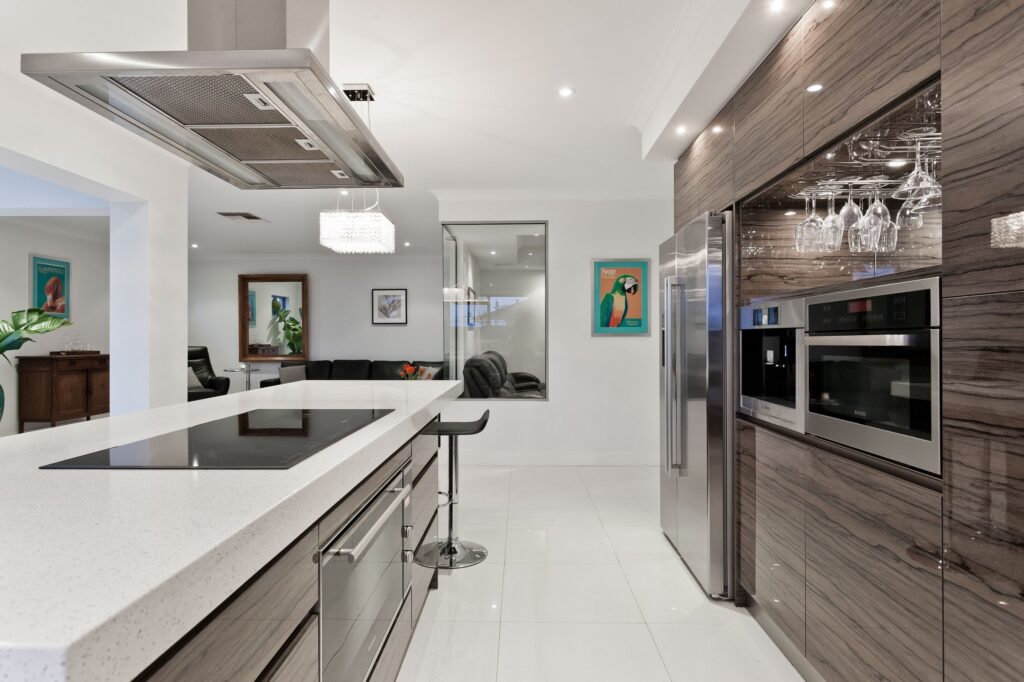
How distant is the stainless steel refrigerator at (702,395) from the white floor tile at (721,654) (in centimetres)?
27

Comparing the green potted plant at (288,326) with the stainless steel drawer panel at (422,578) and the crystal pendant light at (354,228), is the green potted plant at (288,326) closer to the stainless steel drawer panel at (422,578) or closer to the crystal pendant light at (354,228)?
the crystal pendant light at (354,228)

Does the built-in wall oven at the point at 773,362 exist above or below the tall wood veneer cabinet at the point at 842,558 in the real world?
above

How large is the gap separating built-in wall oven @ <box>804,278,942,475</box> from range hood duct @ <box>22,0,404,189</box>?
1616 millimetres

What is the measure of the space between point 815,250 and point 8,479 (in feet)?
8.58

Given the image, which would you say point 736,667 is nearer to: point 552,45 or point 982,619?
point 982,619

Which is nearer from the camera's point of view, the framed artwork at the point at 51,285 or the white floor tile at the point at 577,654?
the white floor tile at the point at 577,654

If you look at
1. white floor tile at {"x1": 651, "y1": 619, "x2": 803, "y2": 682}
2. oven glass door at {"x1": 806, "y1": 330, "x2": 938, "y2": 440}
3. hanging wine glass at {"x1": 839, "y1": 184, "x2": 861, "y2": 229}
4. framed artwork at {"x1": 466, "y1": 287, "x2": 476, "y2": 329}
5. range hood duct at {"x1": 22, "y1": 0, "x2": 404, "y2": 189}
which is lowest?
white floor tile at {"x1": 651, "y1": 619, "x2": 803, "y2": 682}

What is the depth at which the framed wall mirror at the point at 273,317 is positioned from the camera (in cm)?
869

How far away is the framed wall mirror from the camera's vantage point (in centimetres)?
869

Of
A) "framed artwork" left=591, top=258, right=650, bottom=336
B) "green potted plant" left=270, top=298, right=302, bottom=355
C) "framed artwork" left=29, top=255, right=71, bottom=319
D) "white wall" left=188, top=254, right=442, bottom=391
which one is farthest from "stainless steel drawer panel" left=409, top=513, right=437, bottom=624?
"green potted plant" left=270, top=298, right=302, bottom=355

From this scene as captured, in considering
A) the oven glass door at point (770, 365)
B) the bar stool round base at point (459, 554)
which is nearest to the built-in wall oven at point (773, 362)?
the oven glass door at point (770, 365)

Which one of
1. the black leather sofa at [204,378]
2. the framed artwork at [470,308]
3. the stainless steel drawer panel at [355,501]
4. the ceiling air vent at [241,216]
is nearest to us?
the stainless steel drawer panel at [355,501]

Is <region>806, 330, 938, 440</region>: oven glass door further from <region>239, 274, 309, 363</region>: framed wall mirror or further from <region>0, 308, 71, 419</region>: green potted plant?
<region>239, 274, 309, 363</region>: framed wall mirror

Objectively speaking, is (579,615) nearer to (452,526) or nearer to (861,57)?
(452,526)
